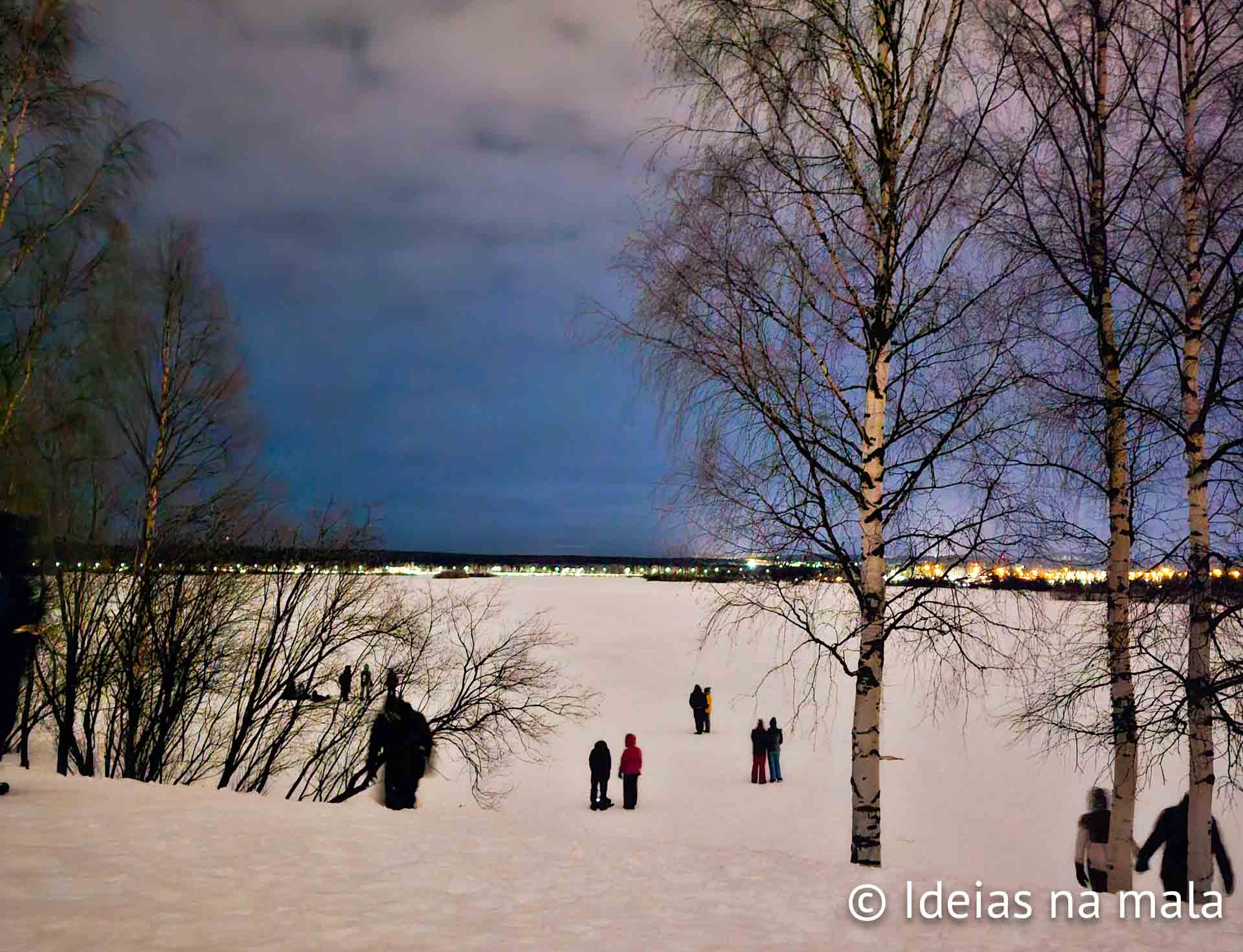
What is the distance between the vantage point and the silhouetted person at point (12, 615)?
7.45 m

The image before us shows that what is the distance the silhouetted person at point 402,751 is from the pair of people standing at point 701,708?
10.9 m

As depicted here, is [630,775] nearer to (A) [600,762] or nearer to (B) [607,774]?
(B) [607,774]

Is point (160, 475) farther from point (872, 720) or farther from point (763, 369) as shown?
point (872, 720)

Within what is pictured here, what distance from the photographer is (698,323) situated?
8227 mm

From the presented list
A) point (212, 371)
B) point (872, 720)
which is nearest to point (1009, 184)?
point (872, 720)

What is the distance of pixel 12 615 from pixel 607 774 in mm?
10439

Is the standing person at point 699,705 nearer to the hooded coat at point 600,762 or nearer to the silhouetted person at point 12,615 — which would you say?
the hooded coat at point 600,762

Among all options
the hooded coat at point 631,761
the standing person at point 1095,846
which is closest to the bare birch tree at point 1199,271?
the standing person at point 1095,846

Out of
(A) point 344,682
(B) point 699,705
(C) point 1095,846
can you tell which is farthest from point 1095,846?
(B) point 699,705

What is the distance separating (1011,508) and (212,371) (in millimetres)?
14254

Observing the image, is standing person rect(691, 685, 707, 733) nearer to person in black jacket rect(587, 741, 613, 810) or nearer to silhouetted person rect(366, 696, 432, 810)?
person in black jacket rect(587, 741, 613, 810)

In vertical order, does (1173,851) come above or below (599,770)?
above

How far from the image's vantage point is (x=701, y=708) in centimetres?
2294

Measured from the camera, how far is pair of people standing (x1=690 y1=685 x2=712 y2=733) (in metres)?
22.9
